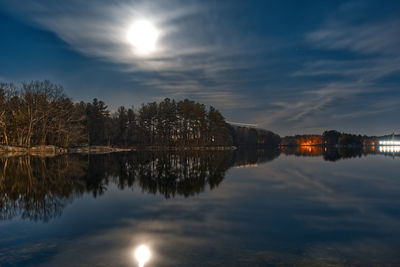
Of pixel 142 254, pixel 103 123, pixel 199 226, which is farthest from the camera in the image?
pixel 103 123

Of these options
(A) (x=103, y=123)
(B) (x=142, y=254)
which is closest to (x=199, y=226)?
(B) (x=142, y=254)

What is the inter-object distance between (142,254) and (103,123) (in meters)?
127

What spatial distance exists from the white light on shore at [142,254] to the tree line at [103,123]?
8253cm

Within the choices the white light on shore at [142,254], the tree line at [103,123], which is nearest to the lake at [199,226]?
the white light on shore at [142,254]

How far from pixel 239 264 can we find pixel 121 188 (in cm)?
1473

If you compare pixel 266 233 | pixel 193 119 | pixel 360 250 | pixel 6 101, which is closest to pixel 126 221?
pixel 266 233

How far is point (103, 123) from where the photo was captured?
416 ft

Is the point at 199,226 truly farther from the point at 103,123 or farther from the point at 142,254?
the point at 103,123

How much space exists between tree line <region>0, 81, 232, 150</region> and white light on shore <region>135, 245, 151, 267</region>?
82.5 m

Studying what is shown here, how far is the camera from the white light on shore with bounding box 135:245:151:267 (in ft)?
24.4

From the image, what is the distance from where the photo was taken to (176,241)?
8.97m

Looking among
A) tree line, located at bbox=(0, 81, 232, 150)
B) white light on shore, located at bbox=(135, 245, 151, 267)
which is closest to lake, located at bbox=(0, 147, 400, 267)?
white light on shore, located at bbox=(135, 245, 151, 267)

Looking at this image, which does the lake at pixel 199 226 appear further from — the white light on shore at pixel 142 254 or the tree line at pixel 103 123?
the tree line at pixel 103 123

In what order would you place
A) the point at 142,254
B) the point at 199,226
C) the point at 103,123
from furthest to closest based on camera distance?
the point at 103,123
the point at 199,226
the point at 142,254
